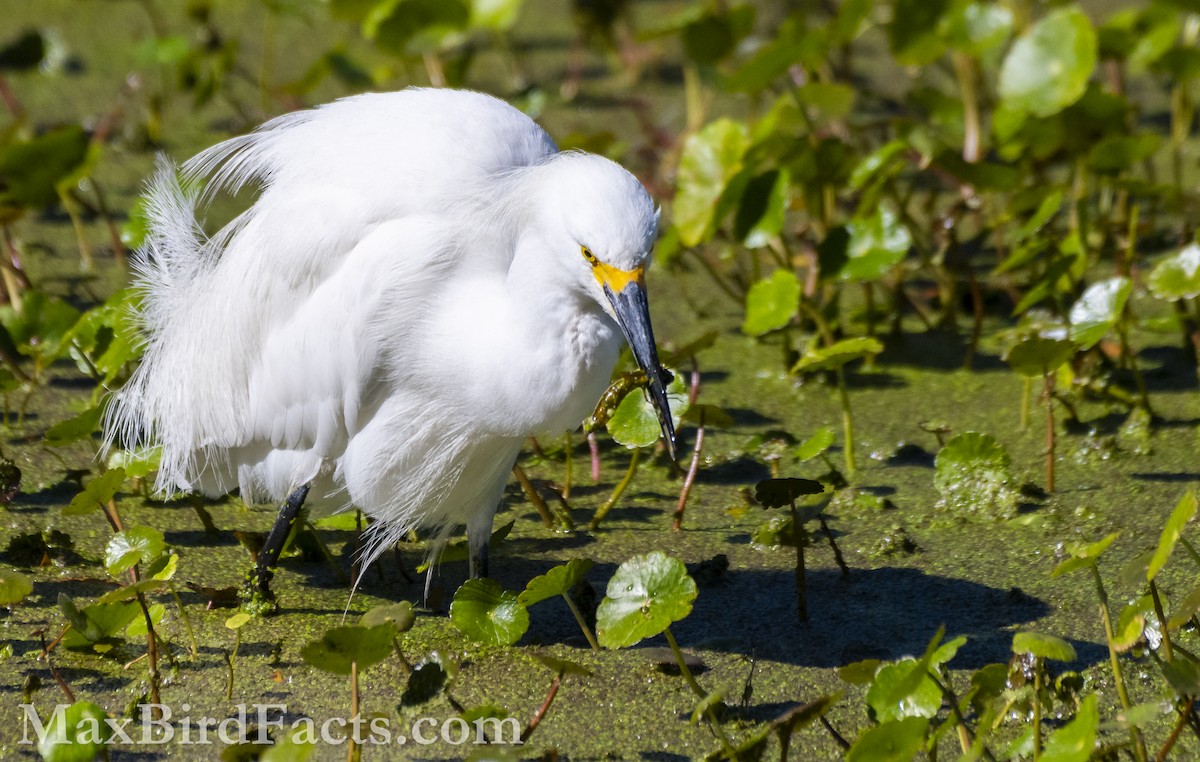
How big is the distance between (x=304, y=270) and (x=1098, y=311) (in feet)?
5.68

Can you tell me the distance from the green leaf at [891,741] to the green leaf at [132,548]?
1235 mm

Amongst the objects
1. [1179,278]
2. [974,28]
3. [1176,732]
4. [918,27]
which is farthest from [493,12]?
[1176,732]

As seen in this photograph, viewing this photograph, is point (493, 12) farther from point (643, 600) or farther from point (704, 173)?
point (643, 600)

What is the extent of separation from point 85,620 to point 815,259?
2.00 metres

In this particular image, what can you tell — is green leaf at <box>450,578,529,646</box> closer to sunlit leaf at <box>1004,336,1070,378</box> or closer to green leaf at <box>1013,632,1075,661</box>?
green leaf at <box>1013,632,1075,661</box>

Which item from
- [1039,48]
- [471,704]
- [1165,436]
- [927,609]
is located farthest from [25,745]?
[1039,48]

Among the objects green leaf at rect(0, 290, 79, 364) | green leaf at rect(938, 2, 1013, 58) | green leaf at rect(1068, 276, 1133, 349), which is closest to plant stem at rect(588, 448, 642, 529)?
green leaf at rect(1068, 276, 1133, 349)

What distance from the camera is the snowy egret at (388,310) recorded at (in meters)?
2.14

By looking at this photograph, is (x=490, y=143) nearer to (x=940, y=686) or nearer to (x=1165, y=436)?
(x=940, y=686)

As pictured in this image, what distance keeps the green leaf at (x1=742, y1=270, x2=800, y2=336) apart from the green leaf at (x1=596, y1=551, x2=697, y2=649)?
1.04 m

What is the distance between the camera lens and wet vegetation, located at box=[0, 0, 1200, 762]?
7.02ft

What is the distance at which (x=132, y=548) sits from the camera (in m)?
2.30

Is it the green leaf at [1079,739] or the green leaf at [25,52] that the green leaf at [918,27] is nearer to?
the green leaf at [1079,739]

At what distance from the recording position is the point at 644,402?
2.63m
